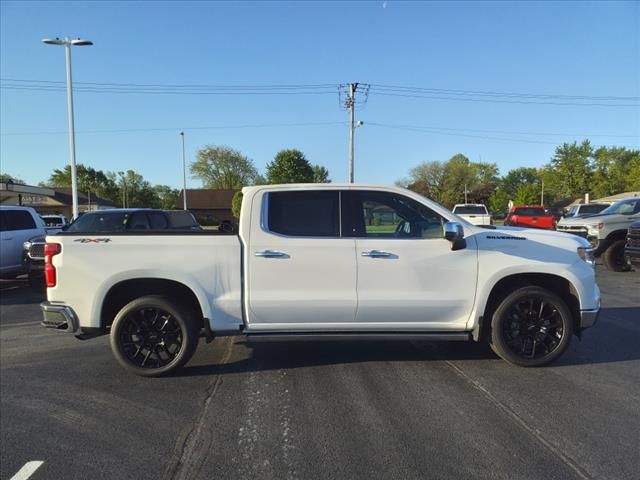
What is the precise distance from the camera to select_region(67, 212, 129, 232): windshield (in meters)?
10.4

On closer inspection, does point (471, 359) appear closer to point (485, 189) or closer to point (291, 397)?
point (291, 397)

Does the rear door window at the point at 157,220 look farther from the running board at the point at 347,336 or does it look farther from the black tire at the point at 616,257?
the black tire at the point at 616,257

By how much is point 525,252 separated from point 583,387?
4.48 ft

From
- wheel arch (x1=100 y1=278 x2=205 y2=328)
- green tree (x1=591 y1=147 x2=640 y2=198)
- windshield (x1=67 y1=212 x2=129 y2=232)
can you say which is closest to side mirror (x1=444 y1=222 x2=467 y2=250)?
wheel arch (x1=100 y1=278 x2=205 y2=328)

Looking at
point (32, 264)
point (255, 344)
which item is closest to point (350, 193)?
point (255, 344)

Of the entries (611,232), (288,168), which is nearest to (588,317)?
(611,232)

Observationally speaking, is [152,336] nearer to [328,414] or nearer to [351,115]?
[328,414]

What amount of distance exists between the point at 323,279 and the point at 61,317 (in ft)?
8.64

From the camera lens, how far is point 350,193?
4758mm

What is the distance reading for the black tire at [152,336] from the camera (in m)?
4.54

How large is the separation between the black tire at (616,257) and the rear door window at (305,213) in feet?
35.8

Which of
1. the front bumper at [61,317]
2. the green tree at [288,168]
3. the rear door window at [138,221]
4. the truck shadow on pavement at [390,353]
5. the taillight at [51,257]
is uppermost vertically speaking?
the green tree at [288,168]

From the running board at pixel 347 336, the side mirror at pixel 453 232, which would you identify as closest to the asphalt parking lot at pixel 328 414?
the running board at pixel 347 336

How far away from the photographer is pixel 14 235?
35.4 ft
